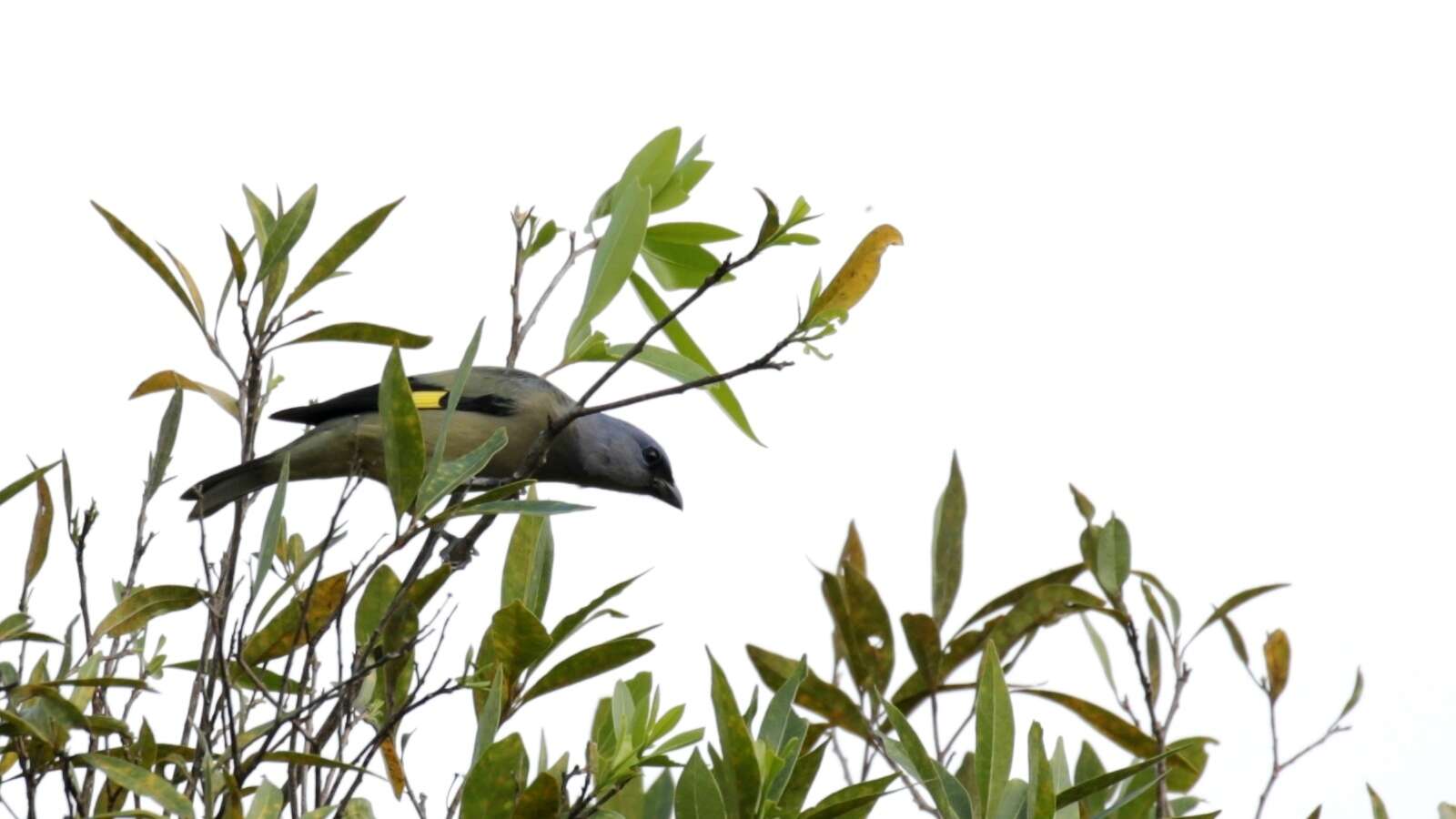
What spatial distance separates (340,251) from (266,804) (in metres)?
1.31

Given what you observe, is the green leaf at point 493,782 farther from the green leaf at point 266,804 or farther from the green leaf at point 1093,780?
the green leaf at point 1093,780

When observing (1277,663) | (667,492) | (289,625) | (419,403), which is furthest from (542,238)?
(667,492)

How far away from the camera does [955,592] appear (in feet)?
12.2

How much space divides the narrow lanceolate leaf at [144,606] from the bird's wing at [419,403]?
2419 millimetres

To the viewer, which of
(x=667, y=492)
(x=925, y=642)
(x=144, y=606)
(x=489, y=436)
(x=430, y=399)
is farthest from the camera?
(x=667, y=492)

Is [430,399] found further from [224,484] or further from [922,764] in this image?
[922,764]

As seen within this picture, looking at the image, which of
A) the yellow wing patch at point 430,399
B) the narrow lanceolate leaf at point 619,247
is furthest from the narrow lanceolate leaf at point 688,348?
the yellow wing patch at point 430,399

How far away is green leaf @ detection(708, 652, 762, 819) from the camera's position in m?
2.38

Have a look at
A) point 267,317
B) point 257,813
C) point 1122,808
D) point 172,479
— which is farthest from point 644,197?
point 1122,808

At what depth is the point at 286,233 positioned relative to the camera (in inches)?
119

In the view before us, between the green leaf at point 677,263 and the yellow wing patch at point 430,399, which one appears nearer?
the green leaf at point 677,263

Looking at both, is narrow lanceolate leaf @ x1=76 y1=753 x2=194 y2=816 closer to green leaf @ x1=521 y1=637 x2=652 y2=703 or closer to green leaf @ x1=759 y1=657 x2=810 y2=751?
green leaf @ x1=521 y1=637 x2=652 y2=703

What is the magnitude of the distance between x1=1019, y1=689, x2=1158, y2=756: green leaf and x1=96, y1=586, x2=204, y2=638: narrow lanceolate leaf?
2051 millimetres

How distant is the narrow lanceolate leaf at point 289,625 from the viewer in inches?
117
